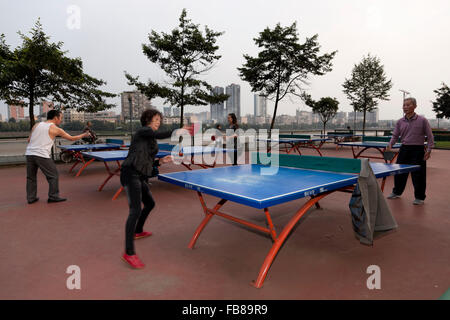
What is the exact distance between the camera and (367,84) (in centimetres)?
2403

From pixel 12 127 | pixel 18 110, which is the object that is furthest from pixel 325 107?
pixel 12 127

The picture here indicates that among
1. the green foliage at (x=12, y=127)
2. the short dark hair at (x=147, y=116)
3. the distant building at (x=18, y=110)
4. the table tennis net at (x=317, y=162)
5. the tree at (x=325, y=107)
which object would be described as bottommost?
the table tennis net at (x=317, y=162)

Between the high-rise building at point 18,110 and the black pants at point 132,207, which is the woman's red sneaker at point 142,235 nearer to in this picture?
the black pants at point 132,207

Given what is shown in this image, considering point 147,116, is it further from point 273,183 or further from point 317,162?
point 317,162

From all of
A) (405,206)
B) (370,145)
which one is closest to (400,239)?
(405,206)

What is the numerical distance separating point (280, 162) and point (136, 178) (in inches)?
84.0

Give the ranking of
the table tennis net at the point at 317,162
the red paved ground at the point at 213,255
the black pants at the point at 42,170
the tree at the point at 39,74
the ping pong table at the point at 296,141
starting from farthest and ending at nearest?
the ping pong table at the point at 296,141
the tree at the point at 39,74
the black pants at the point at 42,170
the table tennis net at the point at 317,162
the red paved ground at the point at 213,255

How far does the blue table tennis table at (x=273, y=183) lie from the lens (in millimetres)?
2557

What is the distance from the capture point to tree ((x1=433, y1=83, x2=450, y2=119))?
92.4 ft

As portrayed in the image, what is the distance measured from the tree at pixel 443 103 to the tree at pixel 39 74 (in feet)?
102

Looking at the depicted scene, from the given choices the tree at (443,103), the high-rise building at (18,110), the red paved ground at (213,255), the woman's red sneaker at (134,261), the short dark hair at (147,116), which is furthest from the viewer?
the tree at (443,103)

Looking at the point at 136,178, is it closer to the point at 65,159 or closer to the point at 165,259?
the point at 165,259

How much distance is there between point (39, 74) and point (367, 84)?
22823mm

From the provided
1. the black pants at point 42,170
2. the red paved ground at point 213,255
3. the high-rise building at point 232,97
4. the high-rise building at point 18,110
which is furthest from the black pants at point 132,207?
the high-rise building at point 232,97
